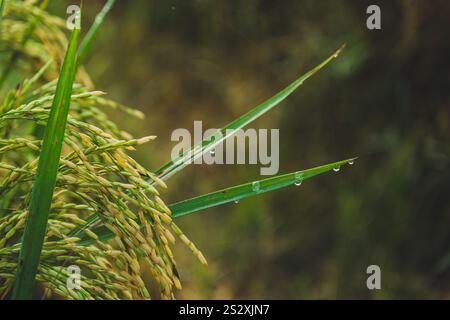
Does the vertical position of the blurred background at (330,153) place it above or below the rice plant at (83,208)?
above

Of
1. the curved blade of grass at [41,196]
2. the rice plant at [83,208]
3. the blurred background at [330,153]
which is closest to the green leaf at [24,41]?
the rice plant at [83,208]

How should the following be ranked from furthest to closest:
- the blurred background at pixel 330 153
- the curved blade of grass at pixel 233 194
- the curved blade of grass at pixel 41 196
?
the blurred background at pixel 330 153 → the curved blade of grass at pixel 233 194 → the curved blade of grass at pixel 41 196

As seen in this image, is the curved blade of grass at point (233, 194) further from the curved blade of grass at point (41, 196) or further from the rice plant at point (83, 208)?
the curved blade of grass at point (41, 196)

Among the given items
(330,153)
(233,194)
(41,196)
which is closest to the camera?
(41,196)

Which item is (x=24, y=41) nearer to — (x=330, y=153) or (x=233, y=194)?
(x=233, y=194)

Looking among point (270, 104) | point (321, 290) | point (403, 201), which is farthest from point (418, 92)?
point (270, 104)

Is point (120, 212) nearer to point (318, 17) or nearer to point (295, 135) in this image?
point (295, 135)

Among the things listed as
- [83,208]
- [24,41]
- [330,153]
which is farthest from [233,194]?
[330,153]
